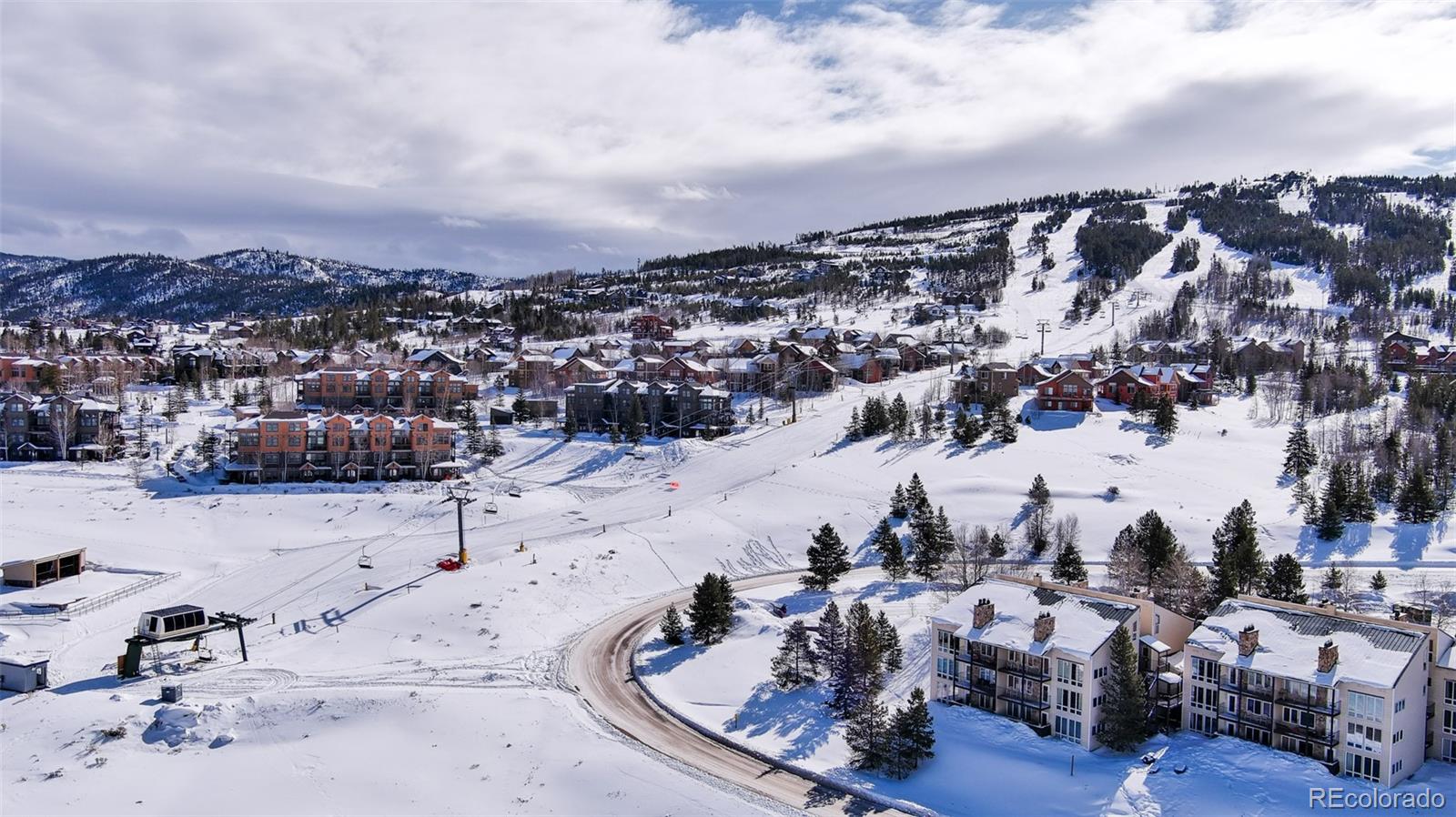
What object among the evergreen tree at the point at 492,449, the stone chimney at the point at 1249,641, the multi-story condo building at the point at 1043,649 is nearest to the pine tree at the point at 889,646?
the multi-story condo building at the point at 1043,649

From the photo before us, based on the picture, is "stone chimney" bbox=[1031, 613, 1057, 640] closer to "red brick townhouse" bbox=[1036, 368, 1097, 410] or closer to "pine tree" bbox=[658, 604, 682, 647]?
"pine tree" bbox=[658, 604, 682, 647]

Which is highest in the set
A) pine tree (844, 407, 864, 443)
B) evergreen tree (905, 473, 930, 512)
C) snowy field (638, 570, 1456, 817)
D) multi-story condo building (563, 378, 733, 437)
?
multi-story condo building (563, 378, 733, 437)

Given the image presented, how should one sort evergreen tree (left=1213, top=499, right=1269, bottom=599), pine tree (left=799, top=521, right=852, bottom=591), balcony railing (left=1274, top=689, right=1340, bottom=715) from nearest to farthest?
balcony railing (left=1274, top=689, right=1340, bottom=715) → evergreen tree (left=1213, top=499, right=1269, bottom=599) → pine tree (left=799, top=521, right=852, bottom=591)

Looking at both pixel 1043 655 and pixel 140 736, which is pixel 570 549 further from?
pixel 1043 655

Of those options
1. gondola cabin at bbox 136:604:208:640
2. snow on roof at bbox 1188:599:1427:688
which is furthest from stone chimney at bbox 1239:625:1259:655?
gondola cabin at bbox 136:604:208:640

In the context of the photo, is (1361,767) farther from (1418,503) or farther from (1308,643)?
(1418,503)

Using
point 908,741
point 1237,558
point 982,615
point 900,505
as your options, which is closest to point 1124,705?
point 982,615

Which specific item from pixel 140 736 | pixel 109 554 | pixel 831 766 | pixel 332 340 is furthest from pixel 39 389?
pixel 831 766

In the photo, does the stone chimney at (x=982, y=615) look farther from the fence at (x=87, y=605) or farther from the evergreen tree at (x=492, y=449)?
the evergreen tree at (x=492, y=449)
